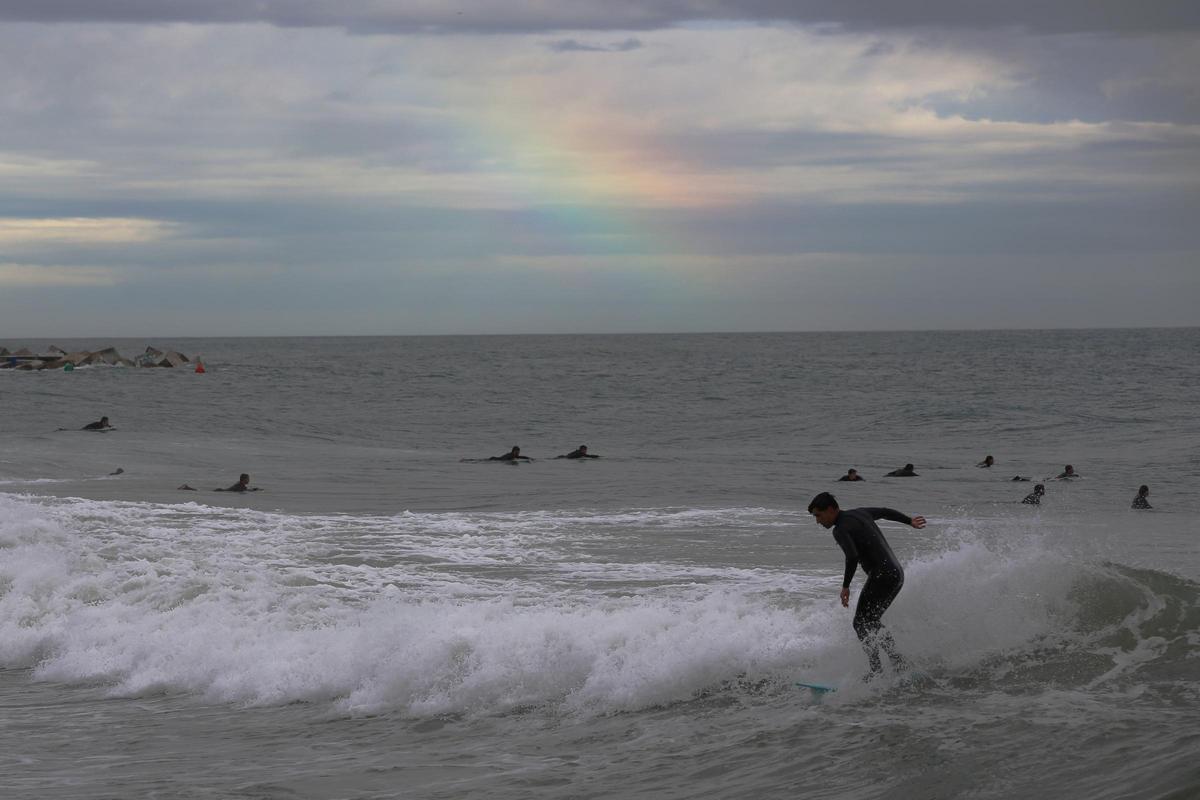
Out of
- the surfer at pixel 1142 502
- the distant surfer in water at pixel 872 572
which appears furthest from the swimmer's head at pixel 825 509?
the surfer at pixel 1142 502

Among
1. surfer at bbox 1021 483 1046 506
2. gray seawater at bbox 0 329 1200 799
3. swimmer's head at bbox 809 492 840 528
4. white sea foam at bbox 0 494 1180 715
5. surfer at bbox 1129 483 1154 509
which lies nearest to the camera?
gray seawater at bbox 0 329 1200 799

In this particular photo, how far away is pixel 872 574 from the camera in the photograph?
9227 millimetres

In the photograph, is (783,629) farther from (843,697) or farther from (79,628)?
(79,628)

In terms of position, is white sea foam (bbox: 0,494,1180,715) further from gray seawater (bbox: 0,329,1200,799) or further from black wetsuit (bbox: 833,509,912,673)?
black wetsuit (bbox: 833,509,912,673)

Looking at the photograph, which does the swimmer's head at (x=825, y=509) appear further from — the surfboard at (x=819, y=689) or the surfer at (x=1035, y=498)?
the surfer at (x=1035, y=498)

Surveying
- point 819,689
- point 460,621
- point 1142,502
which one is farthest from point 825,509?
point 1142,502

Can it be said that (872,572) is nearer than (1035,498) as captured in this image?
Yes

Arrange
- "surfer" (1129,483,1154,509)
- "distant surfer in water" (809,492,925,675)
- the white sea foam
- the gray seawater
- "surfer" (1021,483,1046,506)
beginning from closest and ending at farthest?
the gray seawater → "distant surfer in water" (809,492,925,675) → the white sea foam → "surfer" (1129,483,1154,509) → "surfer" (1021,483,1046,506)

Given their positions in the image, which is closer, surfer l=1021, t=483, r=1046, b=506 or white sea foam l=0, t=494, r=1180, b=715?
white sea foam l=0, t=494, r=1180, b=715

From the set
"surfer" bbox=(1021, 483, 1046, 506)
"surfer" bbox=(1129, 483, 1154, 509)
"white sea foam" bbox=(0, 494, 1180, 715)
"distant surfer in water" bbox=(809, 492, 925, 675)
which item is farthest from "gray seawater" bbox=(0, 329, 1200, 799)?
"surfer" bbox=(1129, 483, 1154, 509)

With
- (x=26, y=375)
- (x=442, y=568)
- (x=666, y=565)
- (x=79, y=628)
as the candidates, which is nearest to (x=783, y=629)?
(x=666, y=565)

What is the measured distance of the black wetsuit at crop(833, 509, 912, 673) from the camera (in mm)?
9195

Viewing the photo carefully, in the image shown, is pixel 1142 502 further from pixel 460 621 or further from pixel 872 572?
pixel 460 621

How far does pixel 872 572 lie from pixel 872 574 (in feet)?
0.05
